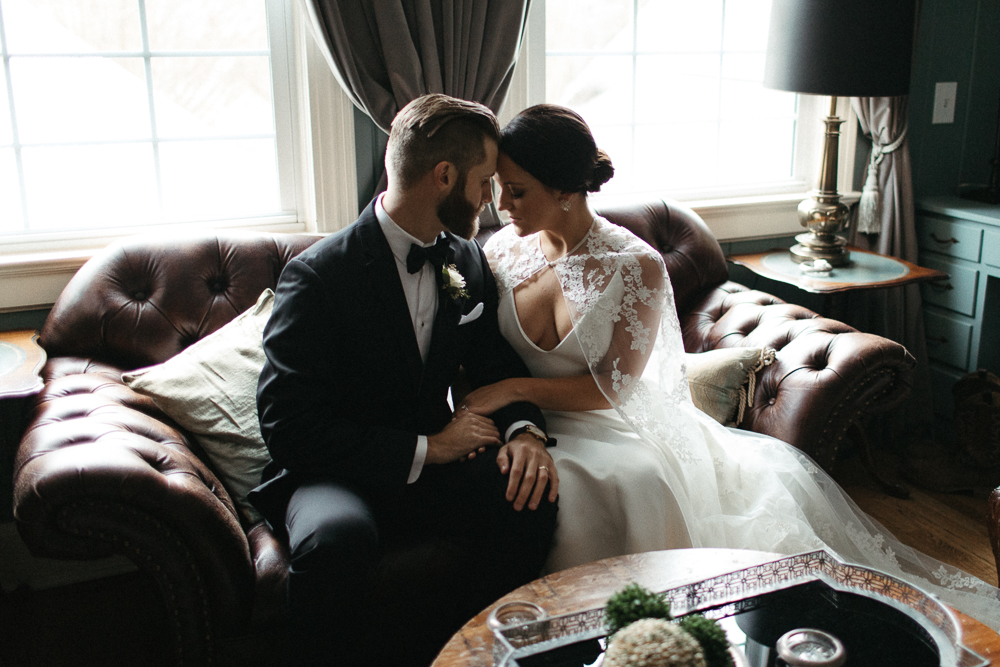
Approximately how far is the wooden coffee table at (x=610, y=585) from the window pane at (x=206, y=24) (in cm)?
207

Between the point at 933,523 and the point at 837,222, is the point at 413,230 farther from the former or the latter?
the point at 933,523

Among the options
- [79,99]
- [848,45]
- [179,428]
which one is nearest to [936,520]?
[848,45]

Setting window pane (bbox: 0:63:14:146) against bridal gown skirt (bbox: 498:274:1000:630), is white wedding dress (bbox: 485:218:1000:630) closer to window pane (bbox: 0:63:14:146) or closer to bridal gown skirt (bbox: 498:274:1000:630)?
bridal gown skirt (bbox: 498:274:1000:630)

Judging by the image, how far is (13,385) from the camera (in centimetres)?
193

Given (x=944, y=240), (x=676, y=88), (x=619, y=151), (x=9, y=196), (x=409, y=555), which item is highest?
(x=676, y=88)

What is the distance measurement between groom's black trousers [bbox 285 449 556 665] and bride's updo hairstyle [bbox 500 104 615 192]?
69cm

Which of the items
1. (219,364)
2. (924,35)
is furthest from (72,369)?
(924,35)

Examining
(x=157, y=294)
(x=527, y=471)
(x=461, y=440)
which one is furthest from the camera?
(x=157, y=294)

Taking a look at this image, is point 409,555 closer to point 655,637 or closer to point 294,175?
point 655,637

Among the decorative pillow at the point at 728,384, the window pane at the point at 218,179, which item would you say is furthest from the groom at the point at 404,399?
the window pane at the point at 218,179

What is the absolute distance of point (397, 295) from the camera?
197 centimetres

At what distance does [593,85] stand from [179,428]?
2.04 m

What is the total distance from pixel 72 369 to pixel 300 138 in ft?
3.56

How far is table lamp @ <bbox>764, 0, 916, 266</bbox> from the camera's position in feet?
9.00
